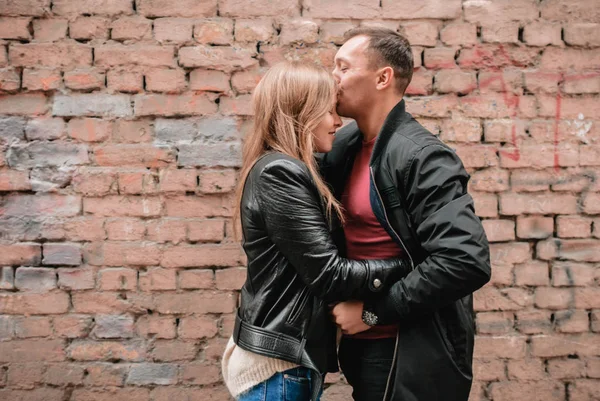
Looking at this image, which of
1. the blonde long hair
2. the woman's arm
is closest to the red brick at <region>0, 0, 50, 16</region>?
the blonde long hair

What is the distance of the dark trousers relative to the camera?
5.50ft

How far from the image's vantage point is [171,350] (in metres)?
2.48

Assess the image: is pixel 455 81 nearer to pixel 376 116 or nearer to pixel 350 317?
pixel 376 116

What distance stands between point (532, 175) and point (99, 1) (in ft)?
7.25

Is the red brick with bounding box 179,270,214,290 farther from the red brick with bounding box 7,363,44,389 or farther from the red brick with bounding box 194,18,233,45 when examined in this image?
the red brick with bounding box 194,18,233,45

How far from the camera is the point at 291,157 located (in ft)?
5.16

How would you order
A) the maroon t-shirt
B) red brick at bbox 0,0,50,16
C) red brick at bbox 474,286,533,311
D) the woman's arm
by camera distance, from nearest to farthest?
the woman's arm → the maroon t-shirt → red brick at bbox 0,0,50,16 → red brick at bbox 474,286,533,311

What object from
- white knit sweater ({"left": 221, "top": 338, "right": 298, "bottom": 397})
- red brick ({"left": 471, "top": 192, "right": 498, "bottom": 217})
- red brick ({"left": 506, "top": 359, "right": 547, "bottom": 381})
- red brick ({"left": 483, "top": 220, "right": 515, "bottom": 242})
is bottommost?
red brick ({"left": 506, "top": 359, "right": 547, "bottom": 381})

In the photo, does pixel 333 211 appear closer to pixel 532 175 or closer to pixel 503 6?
pixel 532 175

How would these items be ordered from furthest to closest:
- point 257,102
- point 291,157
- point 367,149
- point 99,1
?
point 99,1
point 367,149
point 257,102
point 291,157

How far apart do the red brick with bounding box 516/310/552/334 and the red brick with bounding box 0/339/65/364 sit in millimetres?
2227

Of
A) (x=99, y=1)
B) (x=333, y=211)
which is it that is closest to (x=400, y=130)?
(x=333, y=211)

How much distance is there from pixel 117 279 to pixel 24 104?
3.07ft

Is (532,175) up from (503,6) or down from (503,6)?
down
